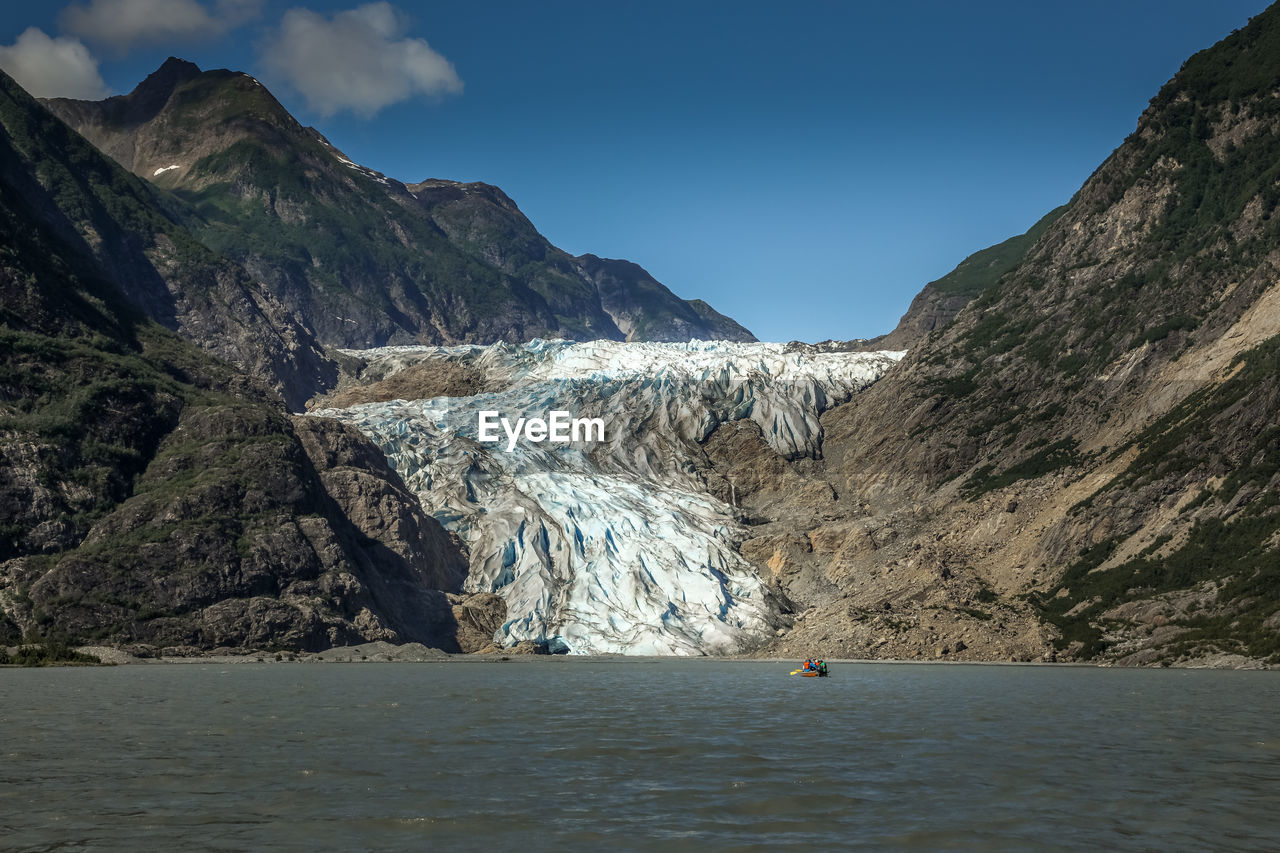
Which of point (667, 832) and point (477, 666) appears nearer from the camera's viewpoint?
point (667, 832)

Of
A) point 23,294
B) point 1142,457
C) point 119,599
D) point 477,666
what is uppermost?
point 23,294

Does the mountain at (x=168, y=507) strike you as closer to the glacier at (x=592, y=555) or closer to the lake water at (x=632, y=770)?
the glacier at (x=592, y=555)

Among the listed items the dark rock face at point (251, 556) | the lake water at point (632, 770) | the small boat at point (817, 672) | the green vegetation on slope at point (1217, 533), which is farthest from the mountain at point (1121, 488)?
the lake water at point (632, 770)

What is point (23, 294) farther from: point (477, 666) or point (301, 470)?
point (477, 666)

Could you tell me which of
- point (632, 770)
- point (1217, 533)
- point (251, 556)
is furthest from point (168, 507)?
point (632, 770)

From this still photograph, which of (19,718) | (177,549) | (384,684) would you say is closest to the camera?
(19,718)

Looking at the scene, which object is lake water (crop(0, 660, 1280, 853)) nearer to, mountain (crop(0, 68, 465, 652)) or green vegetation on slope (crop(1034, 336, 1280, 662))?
green vegetation on slope (crop(1034, 336, 1280, 662))

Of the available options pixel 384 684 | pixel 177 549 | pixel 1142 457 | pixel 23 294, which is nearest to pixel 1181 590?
pixel 1142 457

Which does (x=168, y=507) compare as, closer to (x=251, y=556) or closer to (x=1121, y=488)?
(x=251, y=556)
